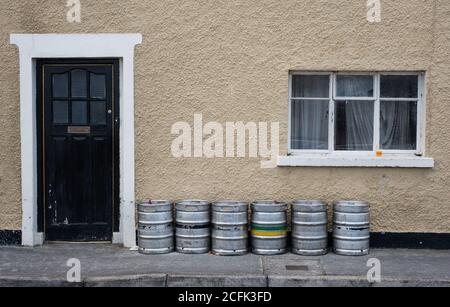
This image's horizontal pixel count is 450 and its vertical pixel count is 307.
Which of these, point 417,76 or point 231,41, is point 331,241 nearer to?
point 417,76

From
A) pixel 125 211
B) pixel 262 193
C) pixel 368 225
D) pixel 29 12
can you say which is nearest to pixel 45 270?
pixel 125 211

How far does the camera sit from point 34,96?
8266 millimetres

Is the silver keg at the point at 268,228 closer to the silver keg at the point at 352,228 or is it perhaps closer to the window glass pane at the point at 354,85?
the silver keg at the point at 352,228

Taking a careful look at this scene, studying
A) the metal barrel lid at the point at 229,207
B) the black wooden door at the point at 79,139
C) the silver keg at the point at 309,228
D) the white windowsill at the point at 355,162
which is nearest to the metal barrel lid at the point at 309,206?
the silver keg at the point at 309,228

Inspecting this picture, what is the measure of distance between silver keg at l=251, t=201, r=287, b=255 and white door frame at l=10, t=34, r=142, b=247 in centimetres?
174

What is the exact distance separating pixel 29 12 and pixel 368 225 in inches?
217

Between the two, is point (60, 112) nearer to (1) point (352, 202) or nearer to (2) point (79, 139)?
(2) point (79, 139)

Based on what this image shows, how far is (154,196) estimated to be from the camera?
324 inches

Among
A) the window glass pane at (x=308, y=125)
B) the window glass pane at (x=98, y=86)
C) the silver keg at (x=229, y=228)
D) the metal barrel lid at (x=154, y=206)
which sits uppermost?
the window glass pane at (x=98, y=86)

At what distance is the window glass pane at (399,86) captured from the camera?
27.2 feet

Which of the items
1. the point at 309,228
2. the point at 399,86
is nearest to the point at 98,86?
the point at 309,228

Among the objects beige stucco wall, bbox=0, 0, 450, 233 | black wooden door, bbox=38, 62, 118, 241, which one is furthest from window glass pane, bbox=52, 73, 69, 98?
beige stucco wall, bbox=0, 0, 450, 233

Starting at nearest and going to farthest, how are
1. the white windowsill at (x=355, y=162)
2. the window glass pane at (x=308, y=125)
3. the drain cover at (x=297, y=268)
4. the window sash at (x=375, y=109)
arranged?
the drain cover at (x=297, y=268), the white windowsill at (x=355, y=162), the window sash at (x=375, y=109), the window glass pane at (x=308, y=125)

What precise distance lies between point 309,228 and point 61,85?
4.02 m
